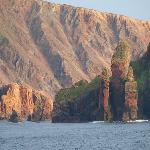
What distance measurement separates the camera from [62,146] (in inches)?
5463

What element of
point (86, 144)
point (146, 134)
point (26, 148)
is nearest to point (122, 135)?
point (146, 134)

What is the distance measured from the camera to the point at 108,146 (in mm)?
132500

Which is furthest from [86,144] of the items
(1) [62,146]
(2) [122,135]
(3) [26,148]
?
(2) [122,135]

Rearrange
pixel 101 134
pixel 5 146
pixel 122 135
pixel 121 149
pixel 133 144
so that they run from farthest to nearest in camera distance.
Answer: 1. pixel 101 134
2. pixel 122 135
3. pixel 5 146
4. pixel 133 144
5. pixel 121 149

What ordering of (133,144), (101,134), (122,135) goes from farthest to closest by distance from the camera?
(101,134), (122,135), (133,144)

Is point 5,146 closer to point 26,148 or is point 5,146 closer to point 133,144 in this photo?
point 26,148

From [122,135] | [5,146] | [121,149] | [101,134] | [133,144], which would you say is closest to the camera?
[121,149]

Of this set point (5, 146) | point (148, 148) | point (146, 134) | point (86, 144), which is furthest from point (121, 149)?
point (146, 134)

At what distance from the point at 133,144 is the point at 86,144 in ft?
41.5

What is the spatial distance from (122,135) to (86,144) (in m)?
26.5

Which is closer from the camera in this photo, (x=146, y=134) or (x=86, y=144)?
(x=86, y=144)

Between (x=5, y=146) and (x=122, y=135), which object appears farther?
(x=122, y=135)

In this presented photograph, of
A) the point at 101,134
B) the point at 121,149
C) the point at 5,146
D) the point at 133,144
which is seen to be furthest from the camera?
the point at 101,134

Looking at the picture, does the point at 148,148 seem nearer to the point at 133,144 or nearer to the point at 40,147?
the point at 133,144
